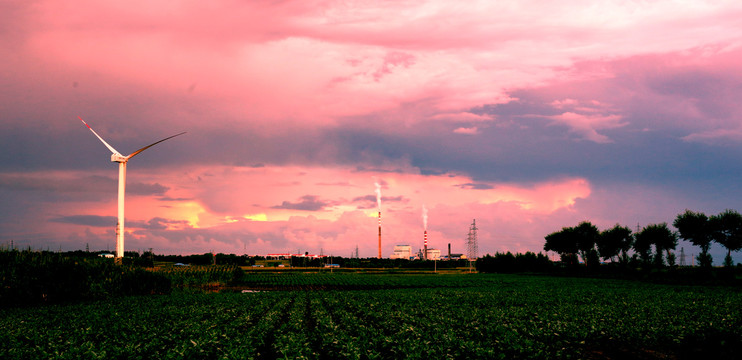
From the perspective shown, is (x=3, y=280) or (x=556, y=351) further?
(x=3, y=280)

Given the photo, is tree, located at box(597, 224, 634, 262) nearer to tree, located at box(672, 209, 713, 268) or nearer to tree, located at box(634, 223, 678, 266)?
tree, located at box(634, 223, 678, 266)

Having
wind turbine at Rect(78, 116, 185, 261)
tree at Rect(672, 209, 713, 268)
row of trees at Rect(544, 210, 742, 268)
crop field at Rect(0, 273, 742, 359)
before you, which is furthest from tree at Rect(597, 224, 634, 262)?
wind turbine at Rect(78, 116, 185, 261)

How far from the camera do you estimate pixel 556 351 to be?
78.6 ft

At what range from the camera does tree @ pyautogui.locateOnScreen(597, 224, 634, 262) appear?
473ft

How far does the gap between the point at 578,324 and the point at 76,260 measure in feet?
184

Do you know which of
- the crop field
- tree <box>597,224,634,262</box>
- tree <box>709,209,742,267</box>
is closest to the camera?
the crop field

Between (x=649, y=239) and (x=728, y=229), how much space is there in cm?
2221

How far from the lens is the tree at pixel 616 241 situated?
144 metres

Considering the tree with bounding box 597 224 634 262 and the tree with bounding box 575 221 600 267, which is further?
the tree with bounding box 575 221 600 267

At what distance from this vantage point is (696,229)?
11344cm

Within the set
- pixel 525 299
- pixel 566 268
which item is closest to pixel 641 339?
pixel 525 299

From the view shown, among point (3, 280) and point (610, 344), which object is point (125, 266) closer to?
point (3, 280)

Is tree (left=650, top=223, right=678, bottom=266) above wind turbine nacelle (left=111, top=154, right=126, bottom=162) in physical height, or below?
below

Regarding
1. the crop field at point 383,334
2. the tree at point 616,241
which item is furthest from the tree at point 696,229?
the crop field at point 383,334
